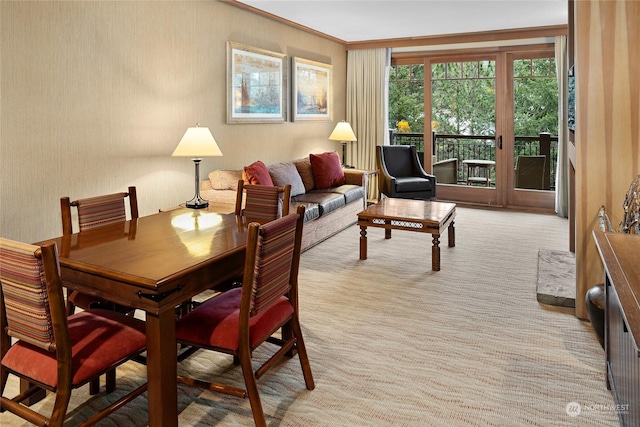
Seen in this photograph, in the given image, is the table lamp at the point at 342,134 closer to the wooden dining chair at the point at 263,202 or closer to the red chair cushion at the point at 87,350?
the wooden dining chair at the point at 263,202

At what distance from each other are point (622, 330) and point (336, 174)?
479cm

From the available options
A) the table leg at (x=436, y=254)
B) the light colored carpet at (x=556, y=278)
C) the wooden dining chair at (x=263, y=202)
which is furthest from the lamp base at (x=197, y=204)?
the light colored carpet at (x=556, y=278)

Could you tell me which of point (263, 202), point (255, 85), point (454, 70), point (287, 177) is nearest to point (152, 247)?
point (263, 202)

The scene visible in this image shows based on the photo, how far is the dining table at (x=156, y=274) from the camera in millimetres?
1834

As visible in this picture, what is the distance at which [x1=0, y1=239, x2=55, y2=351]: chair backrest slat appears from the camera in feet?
5.29

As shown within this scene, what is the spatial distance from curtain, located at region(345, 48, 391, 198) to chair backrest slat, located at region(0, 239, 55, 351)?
6.69m

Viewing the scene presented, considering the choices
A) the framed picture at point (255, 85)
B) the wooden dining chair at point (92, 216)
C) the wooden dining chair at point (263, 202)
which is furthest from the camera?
the framed picture at point (255, 85)

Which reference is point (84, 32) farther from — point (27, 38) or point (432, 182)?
point (432, 182)

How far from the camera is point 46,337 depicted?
66.9 inches

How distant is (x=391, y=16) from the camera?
6.00 metres

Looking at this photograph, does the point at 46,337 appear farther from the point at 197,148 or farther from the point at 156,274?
the point at 197,148

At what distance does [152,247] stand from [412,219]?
2782 millimetres

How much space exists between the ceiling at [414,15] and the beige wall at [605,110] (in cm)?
265

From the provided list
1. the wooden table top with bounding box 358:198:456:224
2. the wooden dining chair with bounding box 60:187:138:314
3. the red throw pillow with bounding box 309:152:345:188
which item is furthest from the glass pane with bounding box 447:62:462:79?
the wooden dining chair with bounding box 60:187:138:314
